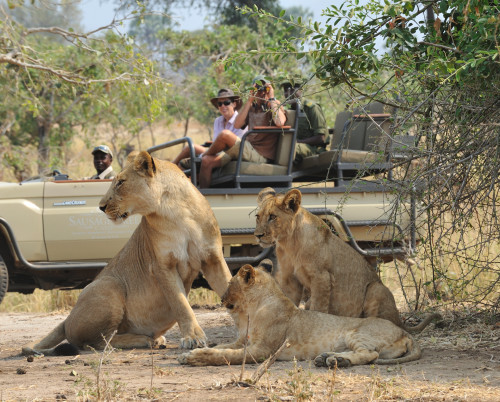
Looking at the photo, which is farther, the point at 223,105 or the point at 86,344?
the point at 223,105

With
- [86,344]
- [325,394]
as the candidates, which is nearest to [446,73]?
[325,394]

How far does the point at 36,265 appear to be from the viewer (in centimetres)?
704

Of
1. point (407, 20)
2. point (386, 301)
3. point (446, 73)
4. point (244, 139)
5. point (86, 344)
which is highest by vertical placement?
point (407, 20)

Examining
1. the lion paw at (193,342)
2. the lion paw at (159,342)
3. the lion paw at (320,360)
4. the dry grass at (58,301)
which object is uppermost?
the lion paw at (320,360)

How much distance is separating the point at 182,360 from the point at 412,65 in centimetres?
238

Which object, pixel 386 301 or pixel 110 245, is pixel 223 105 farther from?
pixel 386 301

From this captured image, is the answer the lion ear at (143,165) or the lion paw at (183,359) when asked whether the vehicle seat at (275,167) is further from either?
the lion paw at (183,359)

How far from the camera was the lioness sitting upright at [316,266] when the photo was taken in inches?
209

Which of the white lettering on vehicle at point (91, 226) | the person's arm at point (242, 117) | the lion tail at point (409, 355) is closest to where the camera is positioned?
the lion tail at point (409, 355)

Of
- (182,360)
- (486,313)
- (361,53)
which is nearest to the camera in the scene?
(182,360)

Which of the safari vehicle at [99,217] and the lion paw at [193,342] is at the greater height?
the safari vehicle at [99,217]

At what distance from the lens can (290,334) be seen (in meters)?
4.55

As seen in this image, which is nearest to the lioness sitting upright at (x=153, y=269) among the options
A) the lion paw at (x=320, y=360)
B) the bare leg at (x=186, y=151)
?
the lion paw at (x=320, y=360)

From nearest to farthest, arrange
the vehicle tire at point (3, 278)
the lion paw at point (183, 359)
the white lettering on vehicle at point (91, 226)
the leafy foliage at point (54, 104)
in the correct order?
the lion paw at point (183, 359) → the vehicle tire at point (3, 278) → the white lettering on vehicle at point (91, 226) → the leafy foliage at point (54, 104)
